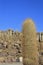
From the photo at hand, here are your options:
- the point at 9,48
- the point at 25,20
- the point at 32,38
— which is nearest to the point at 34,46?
the point at 32,38

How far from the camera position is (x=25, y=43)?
10.8 meters

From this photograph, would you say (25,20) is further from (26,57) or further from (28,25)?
(26,57)

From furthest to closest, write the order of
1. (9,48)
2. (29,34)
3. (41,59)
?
(9,48)
(41,59)
(29,34)

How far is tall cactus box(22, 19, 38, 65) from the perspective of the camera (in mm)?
10555

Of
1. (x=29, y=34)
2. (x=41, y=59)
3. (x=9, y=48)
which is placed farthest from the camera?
(x=9, y=48)

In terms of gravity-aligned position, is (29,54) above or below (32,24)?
below

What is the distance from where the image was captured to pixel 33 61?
423 inches

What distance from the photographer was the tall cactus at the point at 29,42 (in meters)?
10.6

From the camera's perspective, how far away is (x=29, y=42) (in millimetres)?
10594

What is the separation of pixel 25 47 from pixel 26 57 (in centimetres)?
44

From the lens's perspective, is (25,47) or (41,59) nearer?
(25,47)

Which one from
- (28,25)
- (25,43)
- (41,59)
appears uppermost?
(28,25)

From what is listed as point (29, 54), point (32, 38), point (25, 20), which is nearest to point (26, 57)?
point (29, 54)

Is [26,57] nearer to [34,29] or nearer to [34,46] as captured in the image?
[34,46]
